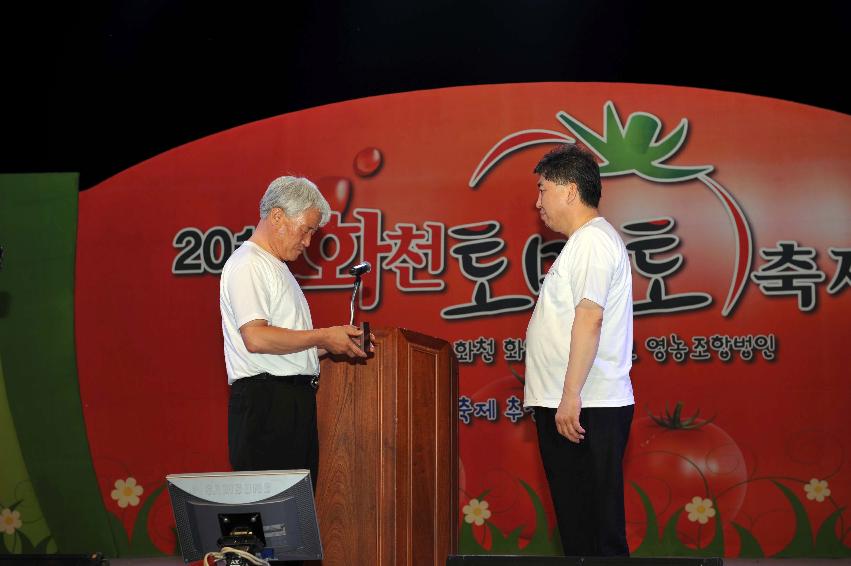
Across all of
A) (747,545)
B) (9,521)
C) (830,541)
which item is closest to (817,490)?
(830,541)

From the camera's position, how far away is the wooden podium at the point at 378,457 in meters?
2.72

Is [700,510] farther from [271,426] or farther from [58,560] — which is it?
[58,560]

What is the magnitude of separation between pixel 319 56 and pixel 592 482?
2856 mm

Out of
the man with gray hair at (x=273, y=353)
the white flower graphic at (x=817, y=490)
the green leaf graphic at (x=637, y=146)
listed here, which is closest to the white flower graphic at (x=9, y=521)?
the man with gray hair at (x=273, y=353)

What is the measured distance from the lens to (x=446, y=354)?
10.1ft

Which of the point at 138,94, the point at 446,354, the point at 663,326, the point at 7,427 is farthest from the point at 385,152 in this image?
the point at 7,427

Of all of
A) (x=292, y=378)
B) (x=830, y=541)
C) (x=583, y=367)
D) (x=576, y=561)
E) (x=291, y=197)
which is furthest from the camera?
(x=830, y=541)

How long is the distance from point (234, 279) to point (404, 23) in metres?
2.39

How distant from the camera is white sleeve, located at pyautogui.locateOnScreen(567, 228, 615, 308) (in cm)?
264

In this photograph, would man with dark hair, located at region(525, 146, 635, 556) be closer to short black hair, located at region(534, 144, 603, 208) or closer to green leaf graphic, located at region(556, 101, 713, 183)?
short black hair, located at region(534, 144, 603, 208)

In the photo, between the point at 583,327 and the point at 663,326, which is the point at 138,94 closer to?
the point at 663,326

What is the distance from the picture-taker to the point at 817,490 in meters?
4.41

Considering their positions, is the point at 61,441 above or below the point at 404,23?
below

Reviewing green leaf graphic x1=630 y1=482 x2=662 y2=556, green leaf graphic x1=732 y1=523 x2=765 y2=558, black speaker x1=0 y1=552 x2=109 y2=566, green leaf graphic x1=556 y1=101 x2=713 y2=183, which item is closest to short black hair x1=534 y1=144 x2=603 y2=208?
black speaker x1=0 y1=552 x2=109 y2=566
